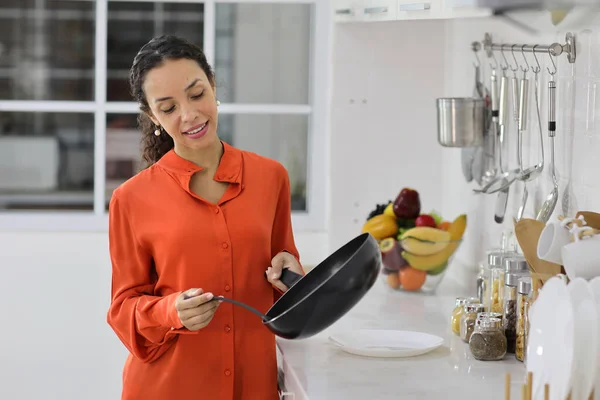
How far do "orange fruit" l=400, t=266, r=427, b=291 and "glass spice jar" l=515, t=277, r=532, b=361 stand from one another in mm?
639

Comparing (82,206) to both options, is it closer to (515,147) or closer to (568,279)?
(515,147)

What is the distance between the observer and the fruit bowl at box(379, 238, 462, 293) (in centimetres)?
225

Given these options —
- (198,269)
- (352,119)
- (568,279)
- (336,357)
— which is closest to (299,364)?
(336,357)

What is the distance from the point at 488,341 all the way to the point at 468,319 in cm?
12

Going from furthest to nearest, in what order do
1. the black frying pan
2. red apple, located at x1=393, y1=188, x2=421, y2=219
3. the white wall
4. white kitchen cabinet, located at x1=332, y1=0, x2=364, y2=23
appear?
the white wall, white kitchen cabinet, located at x1=332, y1=0, x2=364, y2=23, red apple, located at x1=393, y1=188, x2=421, y2=219, the black frying pan

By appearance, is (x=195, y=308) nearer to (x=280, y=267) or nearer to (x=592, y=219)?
(x=280, y=267)

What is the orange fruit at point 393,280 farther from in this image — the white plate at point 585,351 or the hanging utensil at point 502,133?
the white plate at point 585,351

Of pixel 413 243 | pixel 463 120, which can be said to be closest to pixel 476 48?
pixel 463 120

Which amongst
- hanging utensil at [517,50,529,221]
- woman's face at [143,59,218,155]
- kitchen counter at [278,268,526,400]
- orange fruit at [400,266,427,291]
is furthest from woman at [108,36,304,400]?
orange fruit at [400,266,427,291]

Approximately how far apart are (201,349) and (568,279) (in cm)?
63

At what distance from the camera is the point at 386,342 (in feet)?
5.90

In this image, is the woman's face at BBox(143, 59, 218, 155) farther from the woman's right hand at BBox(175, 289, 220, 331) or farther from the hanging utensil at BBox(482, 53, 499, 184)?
the hanging utensil at BBox(482, 53, 499, 184)

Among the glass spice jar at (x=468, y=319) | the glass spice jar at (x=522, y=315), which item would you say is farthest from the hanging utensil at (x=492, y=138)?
the glass spice jar at (x=522, y=315)

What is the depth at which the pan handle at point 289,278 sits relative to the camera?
157 cm
